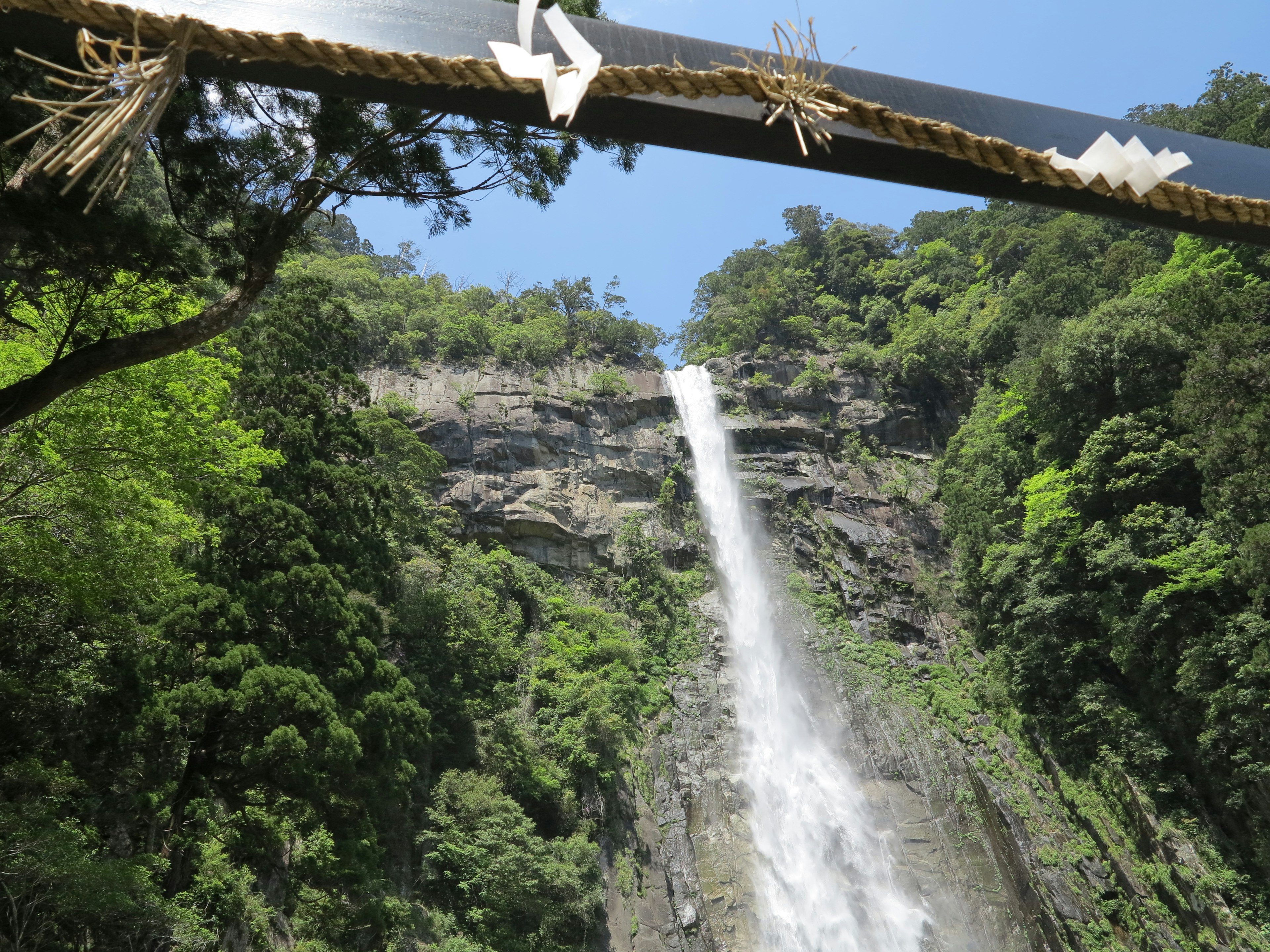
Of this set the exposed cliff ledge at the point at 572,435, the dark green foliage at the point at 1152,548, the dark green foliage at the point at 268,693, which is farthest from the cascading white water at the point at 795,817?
the dark green foliage at the point at 1152,548

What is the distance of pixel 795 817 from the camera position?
17.4 metres

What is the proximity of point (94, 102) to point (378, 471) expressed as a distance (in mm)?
17537

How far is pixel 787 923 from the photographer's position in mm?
15125

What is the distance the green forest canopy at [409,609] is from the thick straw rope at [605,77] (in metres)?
2.62

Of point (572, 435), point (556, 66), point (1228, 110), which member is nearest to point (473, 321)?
point (572, 435)

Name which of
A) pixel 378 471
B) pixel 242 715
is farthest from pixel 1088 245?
pixel 242 715

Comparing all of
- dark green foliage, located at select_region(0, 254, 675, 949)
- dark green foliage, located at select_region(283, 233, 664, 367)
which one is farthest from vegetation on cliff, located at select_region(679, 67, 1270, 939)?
dark green foliage, located at select_region(283, 233, 664, 367)

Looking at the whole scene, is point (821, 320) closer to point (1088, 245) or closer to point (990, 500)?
point (1088, 245)

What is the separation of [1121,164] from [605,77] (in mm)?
773

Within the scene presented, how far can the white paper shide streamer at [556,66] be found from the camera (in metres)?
0.98

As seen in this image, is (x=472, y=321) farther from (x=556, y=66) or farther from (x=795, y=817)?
(x=556, y=66)

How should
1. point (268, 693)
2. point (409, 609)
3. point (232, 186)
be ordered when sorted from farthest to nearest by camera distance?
point (409, 609) → point (268, 693) → point (232, 186)

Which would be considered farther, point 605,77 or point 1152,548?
point 1152,548

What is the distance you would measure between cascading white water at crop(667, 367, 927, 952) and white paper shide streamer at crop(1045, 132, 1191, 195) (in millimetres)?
16349
